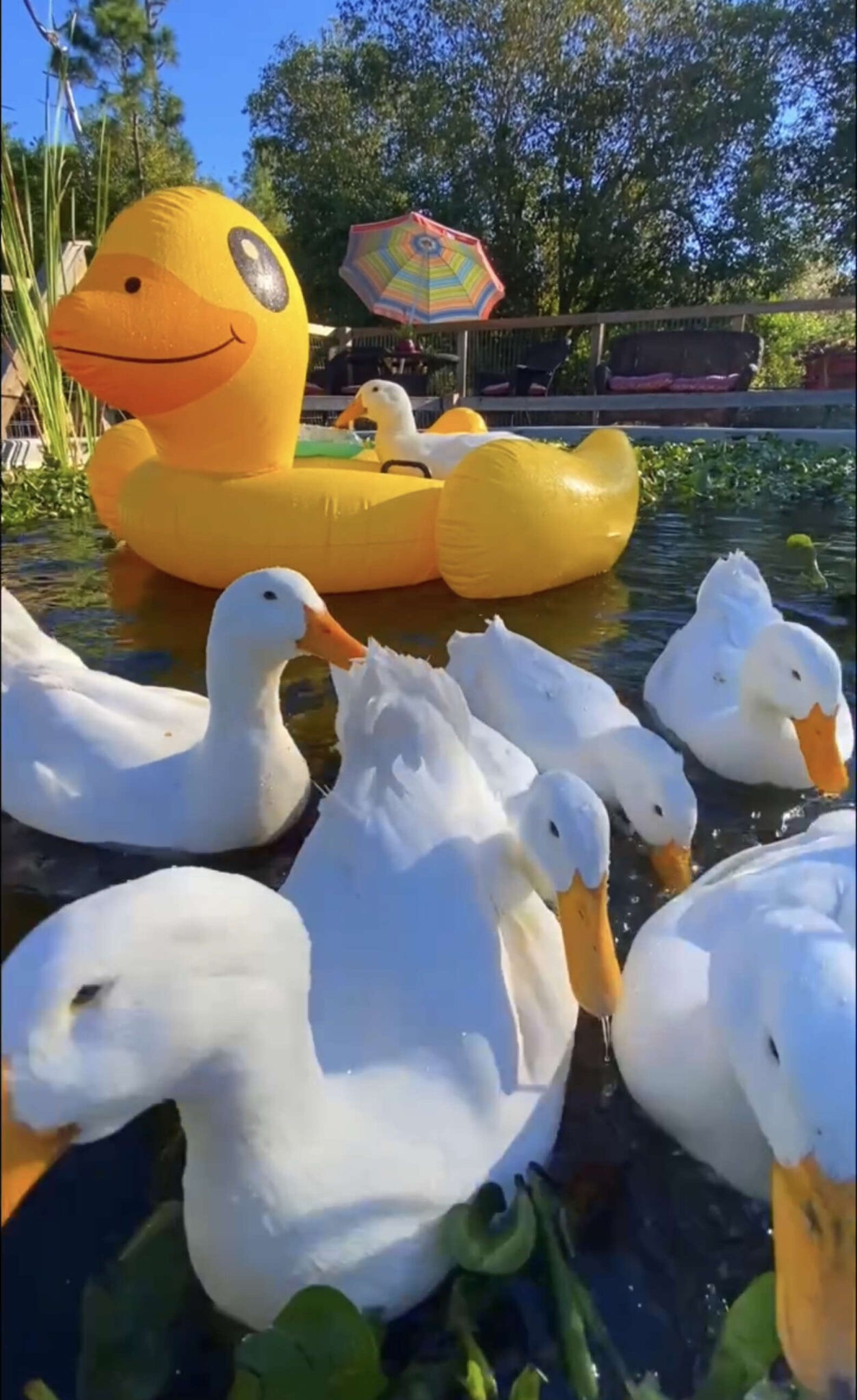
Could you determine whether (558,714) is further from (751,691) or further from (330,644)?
(330,644)

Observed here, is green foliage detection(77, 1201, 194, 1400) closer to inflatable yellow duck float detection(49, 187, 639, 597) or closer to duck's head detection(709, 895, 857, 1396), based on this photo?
duck's head detection(709, 895, 857, 1396)

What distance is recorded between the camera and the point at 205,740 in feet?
6.39

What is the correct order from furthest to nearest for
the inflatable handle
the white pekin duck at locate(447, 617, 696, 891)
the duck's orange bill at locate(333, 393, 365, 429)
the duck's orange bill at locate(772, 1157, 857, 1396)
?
1. the inflatable handle
2. the white pekin duck at locate(447, 617, 696, 891)
3. the duck's orange bill at locate(333, 393, 365, 429)
4. the duck's orange bill at locate(772, 1157, 857, 1396)

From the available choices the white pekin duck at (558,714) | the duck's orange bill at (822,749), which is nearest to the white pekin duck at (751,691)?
the duck's orange bill at (822,749)

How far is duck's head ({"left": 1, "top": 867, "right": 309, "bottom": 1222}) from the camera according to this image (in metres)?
0.72

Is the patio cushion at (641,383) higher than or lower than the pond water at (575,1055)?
higher

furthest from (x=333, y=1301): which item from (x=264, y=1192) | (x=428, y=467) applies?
(x=428, y=467)

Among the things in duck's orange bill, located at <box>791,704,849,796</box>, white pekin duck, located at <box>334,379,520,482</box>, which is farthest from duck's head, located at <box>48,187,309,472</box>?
duck's orange bill, located at <box>791,704,849,796</box>

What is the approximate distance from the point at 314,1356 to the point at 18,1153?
418 mm

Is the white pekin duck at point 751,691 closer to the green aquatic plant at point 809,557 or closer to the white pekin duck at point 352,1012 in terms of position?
the green aquatic plant at point 809,557

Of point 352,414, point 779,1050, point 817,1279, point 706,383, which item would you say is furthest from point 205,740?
point 817,1279

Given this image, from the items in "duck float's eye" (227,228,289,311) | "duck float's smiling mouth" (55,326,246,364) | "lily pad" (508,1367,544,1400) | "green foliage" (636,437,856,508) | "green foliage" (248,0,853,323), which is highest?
"green foliage" (248,0,853,323)

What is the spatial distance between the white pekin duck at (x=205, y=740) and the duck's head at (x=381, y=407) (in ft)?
0.98

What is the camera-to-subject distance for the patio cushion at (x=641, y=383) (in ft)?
3.93
